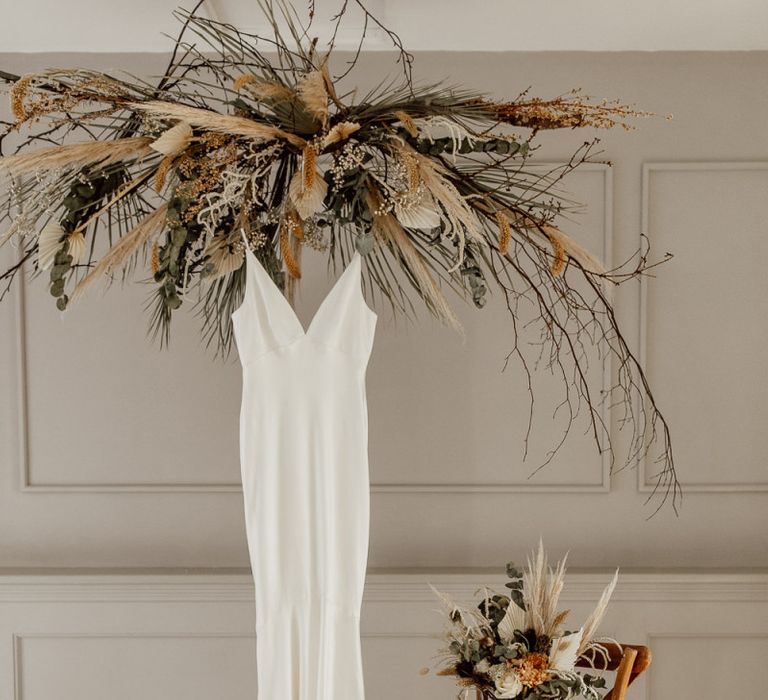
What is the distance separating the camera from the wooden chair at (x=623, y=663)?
1509 millimetres

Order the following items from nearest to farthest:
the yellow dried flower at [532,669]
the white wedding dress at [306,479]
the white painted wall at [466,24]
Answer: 1. the white wedding dress at [306,479]
2. the yellow dried flower at [532,669]
3. the white painted wall at [466,24]

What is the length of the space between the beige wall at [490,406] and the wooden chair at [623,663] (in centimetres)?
50

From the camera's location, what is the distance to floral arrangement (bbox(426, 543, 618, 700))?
1.42m

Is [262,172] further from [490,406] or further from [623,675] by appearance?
[623,675]

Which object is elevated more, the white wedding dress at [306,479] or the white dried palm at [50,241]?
the white dried palm at [50,241]

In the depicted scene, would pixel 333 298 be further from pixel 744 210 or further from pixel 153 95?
pixel 744 210

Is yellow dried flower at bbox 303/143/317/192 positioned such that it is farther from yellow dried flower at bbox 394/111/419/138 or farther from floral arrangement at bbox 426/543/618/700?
floral arrangement at bbox 426/543/618/700

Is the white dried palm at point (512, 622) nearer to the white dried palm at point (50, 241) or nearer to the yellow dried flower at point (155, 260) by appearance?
the yellow dried flower at point (155, 260)

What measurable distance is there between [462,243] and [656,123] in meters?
1.18

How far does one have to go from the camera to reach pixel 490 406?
208cm

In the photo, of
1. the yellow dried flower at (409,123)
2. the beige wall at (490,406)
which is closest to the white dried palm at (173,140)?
the yellow dried flower at (409,123)

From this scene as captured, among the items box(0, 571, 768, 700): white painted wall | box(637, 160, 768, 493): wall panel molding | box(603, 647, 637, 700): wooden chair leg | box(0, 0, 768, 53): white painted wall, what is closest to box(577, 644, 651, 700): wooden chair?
box(603, 647, 637, 700): wooden chair leg

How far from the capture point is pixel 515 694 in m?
1.42

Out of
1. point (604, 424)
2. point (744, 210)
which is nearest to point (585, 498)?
point (604, 424)
